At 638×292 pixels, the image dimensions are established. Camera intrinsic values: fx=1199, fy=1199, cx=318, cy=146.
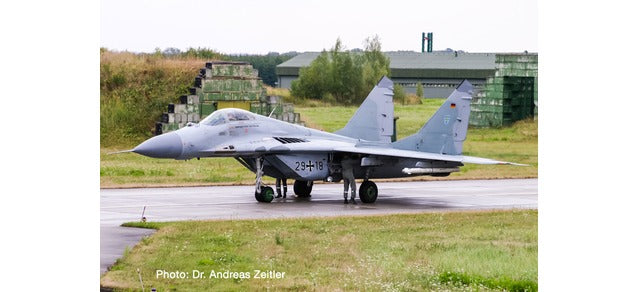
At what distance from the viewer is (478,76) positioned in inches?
1228

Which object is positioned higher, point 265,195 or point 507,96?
point 507,96

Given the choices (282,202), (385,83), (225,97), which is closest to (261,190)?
(282,202)

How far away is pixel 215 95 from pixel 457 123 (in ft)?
28.4

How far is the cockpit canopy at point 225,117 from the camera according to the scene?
2727 cm

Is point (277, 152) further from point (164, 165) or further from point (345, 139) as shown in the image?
point (164, 165)

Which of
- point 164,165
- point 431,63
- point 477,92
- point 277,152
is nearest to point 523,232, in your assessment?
point 431,63

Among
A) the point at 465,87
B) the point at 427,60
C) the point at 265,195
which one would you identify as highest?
the point at 427,60

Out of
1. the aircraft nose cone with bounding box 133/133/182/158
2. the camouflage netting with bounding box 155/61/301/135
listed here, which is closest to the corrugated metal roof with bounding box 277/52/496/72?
the aircraft nose cone with bounding box 133/133/182/158

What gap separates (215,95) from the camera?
35188mm

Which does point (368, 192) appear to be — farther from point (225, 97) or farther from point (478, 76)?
point (225, 97)

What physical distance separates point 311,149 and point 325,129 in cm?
299

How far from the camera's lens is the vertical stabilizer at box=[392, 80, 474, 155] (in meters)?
29.4

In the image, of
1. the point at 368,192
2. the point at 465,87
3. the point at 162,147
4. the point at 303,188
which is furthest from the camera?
the point at 303,188

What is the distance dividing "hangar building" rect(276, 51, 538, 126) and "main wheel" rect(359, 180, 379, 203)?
2685 mm
